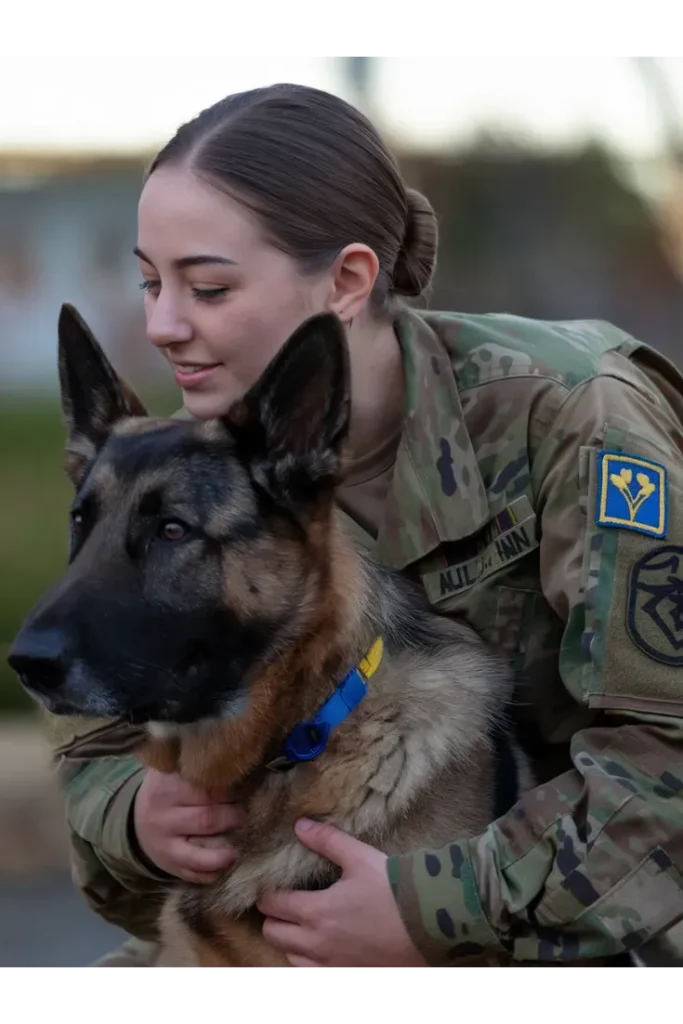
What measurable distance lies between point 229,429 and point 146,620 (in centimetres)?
41

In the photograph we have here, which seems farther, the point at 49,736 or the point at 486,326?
the point at 49,736

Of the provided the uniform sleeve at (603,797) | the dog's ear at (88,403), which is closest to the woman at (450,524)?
the uniform sleeve at (603,797)

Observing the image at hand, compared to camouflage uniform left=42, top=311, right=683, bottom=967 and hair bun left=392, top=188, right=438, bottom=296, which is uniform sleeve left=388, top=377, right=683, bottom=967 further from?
hair bun left=392, top=188, right=438, bottom=296

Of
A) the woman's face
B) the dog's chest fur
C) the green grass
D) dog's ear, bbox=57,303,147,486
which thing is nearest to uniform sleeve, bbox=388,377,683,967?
the dog's chest fur

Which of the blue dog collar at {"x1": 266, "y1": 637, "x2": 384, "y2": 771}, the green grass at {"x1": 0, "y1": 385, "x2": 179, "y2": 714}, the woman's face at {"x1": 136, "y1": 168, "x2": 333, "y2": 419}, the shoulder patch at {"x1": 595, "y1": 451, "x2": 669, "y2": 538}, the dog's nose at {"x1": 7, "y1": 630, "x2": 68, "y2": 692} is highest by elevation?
the woman's face at {"x1": 136, "y1": 168, "x2": 333, "y2": 419}

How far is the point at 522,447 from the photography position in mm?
2379

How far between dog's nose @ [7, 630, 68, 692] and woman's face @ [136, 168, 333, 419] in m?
0.60

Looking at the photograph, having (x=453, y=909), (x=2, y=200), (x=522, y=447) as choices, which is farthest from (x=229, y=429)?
(x=2, y=200)

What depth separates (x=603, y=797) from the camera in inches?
78.6

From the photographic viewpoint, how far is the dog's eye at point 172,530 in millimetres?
2146

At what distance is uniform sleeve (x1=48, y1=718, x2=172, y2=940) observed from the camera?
8.30 ft

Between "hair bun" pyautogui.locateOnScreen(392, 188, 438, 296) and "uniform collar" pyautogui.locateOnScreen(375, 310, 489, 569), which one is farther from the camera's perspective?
"hair bun" pyautogui.locateOnScreen(392, 188, 438, 296)

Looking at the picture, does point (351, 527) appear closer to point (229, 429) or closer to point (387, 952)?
point (229, 429)

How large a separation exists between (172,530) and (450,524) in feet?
1.87
